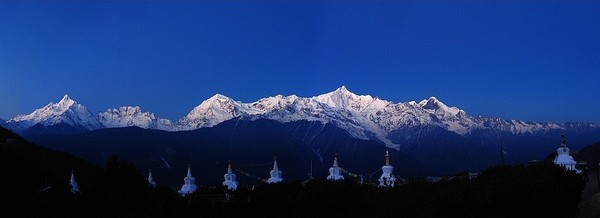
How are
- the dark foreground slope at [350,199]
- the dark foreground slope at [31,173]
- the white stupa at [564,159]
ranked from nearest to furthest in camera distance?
the dark foreground slope at [350,199] → the dark foreground slope at [31,173] → the white stupa at [564,159]

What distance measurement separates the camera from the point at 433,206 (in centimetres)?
3008

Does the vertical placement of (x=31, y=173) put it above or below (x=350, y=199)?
above

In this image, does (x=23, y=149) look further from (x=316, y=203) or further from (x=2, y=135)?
(x=316, y=203)

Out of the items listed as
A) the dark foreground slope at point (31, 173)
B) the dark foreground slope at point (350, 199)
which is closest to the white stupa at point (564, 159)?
the dark foreground slope at point (350, 199)

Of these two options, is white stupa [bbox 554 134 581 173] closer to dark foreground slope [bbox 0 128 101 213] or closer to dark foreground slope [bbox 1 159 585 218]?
dark foreground slope [bbox 1 159 585 218]

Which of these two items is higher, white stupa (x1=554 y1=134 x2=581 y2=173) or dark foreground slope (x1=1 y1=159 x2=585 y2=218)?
white stupa (x1=554 y1=134 x2=581 y2=173)

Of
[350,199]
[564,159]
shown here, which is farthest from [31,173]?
[564,159]

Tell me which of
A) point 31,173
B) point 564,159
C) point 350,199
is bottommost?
point 350,199

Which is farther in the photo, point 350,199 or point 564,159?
point 564,159

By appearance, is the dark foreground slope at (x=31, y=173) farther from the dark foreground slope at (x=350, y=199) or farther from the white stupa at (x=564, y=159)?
the white stupa at (x=564, y=159)

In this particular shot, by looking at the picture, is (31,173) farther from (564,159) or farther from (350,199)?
(564,159)

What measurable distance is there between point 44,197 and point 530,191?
36.1m

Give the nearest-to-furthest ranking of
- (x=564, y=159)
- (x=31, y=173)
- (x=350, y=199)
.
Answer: (x=350, y=199), (x=564, y=159), (x=31, y=173)

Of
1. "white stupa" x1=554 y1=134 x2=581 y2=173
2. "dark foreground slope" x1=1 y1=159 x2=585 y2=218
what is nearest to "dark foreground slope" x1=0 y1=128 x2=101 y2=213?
"dark foreground slope" x1=1 y1=159 x2=585 y2=218
